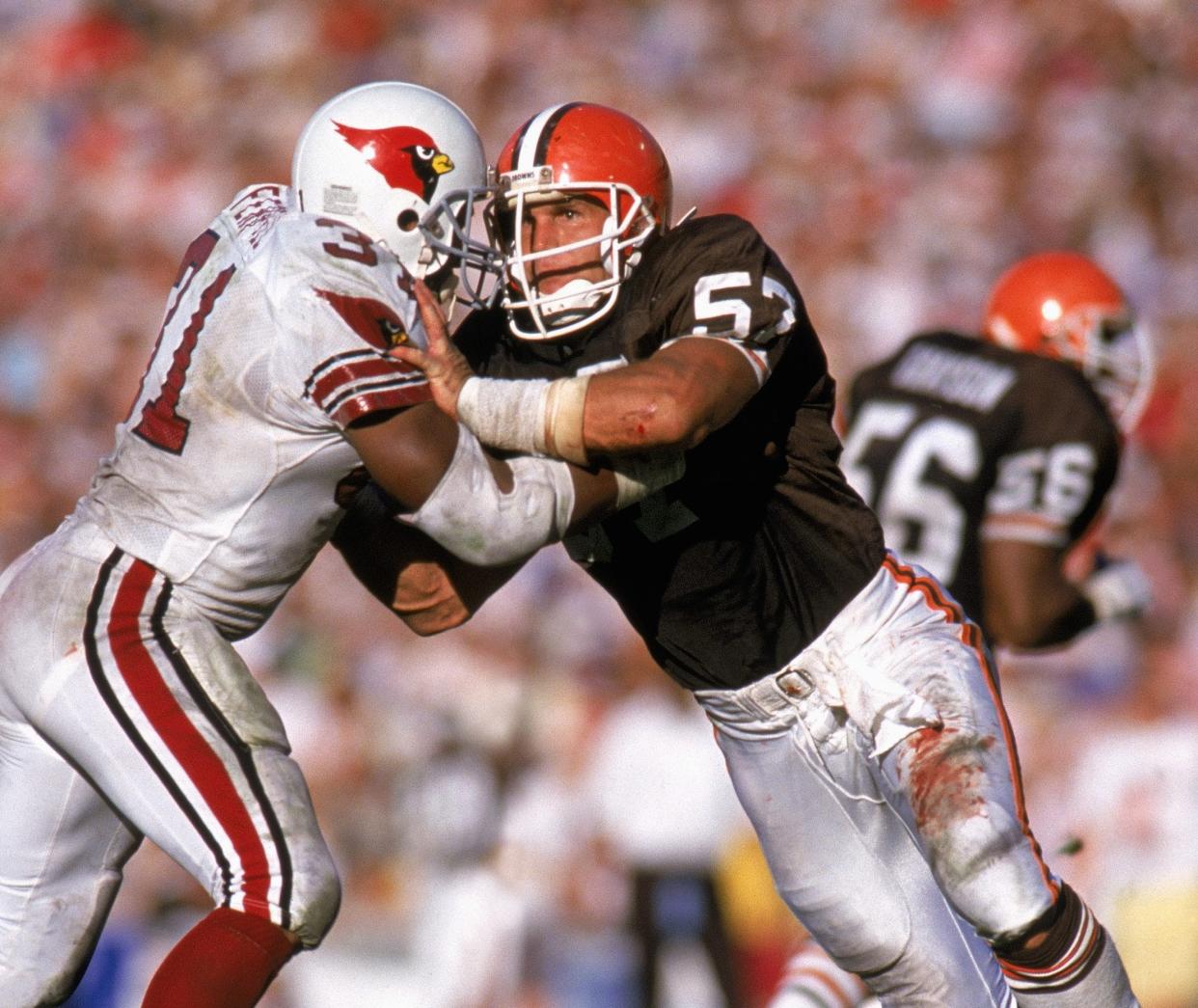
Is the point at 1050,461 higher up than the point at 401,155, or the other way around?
the point at 401,155

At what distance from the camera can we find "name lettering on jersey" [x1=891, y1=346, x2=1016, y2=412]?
5.08 m

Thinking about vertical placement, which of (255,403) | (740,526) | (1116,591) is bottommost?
(1116,591)

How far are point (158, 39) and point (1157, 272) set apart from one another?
264 inches

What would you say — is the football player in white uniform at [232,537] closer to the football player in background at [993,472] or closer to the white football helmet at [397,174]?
A: the white football helmet at [397,174]

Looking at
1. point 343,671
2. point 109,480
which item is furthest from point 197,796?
point 343,671

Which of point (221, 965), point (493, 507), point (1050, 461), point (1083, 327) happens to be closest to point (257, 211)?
point (493, 507)

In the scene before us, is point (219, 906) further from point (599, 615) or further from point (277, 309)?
point (599, 615)

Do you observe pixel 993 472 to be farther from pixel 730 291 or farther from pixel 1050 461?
pixel 730 291

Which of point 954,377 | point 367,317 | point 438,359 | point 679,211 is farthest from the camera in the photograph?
point 679,211

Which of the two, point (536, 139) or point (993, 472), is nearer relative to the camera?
point (536, 139)

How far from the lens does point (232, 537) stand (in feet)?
11.1

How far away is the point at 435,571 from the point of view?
391cm

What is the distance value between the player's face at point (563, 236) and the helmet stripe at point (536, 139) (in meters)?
0.09

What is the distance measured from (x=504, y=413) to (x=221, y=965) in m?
1.10
